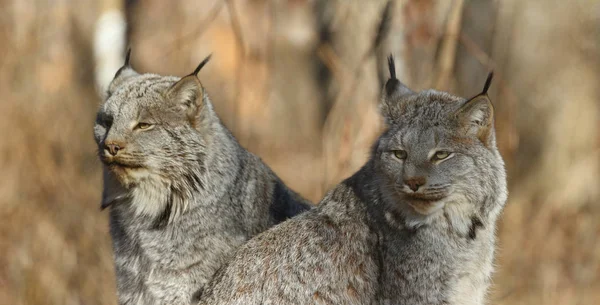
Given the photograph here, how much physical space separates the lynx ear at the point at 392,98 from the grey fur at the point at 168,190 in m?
1.17

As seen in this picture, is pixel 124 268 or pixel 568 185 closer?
pixel 124 268

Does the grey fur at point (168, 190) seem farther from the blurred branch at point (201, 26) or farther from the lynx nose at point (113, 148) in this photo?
the blurred branch at point (201, 26)

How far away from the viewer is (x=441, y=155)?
474cm

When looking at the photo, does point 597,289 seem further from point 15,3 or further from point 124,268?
point 15,3

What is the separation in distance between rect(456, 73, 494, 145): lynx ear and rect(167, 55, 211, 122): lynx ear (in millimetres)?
1696

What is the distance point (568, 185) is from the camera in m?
12.0

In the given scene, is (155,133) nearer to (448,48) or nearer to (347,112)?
(347,112)

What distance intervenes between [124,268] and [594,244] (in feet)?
22.8

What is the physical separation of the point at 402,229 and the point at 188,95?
167 cm

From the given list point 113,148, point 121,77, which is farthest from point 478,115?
point 121,77

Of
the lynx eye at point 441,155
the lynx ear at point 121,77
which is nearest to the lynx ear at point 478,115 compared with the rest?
the lynx eye at point 441,155

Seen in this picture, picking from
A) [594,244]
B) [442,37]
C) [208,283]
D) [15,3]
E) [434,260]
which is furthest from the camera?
[15,3]

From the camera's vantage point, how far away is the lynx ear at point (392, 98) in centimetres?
512

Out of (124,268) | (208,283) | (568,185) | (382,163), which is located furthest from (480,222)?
(568,185)
